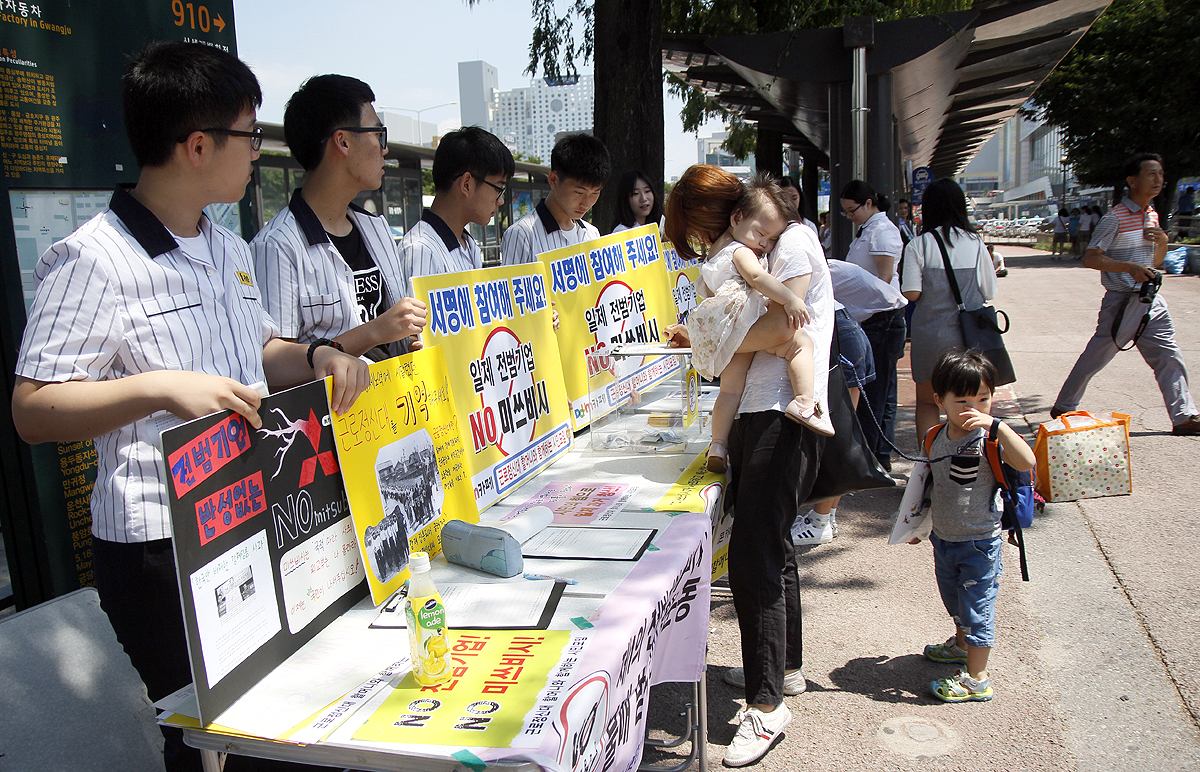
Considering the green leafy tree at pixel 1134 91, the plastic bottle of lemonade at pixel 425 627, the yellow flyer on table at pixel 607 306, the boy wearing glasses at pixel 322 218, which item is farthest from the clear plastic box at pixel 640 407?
the green leafy tree at pixel 1134 91

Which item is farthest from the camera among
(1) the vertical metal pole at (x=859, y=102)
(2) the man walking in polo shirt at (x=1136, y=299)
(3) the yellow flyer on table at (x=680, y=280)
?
(1) the vertical metal pole at (x=859, y=102)

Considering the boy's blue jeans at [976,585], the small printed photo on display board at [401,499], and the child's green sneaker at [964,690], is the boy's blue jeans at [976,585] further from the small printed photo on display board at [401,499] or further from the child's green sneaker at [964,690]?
the small printed photo on display board at [401,499]

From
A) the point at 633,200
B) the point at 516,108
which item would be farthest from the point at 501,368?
the point at 516,108

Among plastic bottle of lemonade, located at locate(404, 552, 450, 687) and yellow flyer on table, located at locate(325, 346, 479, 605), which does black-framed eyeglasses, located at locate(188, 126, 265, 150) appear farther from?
plastic bottle of lemonade, located at locate(404, 552, 450, 687)

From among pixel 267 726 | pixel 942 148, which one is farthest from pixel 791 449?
pixel 942 148

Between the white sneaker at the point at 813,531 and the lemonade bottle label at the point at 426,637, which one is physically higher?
the lemonade bottle label at the point at 426,637

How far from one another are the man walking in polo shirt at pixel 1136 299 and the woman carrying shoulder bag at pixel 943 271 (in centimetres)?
153

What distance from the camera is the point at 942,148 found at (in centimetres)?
2956

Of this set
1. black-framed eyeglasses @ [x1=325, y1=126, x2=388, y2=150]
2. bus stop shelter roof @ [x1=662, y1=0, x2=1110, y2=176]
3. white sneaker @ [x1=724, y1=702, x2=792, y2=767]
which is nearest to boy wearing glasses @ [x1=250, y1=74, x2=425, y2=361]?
black-framed eyeglasses @ [x1=325, y1=126, x2=388, y2=150]

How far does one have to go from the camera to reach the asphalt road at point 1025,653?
2.79 metres

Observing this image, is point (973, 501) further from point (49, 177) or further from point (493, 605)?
point (49, 177)

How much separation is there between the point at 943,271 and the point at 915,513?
8.19ft

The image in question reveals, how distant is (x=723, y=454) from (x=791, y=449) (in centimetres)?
28

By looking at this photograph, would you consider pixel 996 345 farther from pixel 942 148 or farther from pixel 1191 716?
pixel 942 148
